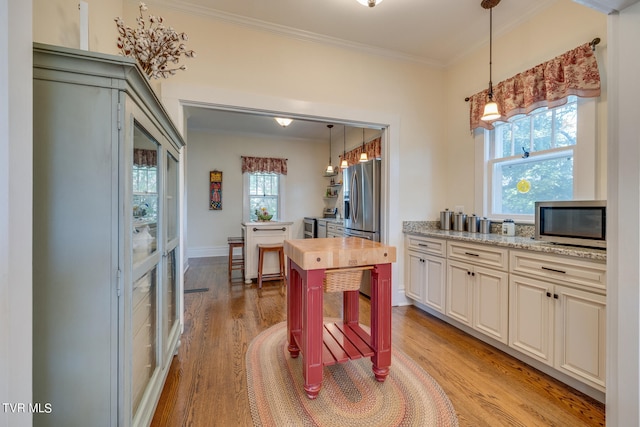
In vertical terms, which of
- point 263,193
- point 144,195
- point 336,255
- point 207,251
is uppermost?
point 263,193

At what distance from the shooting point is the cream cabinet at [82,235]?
2.82 feet

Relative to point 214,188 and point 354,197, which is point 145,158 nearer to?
point 354,197

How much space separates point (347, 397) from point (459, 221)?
211 cm

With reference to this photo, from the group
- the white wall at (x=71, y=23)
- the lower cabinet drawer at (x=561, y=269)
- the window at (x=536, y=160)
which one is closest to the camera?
the white wall at (x=71, y=23)

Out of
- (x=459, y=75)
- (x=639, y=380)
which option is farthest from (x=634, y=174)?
(x=459, y=75)

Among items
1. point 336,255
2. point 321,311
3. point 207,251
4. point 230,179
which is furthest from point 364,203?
point 207,251

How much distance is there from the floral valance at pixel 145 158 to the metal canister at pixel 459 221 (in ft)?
9.19

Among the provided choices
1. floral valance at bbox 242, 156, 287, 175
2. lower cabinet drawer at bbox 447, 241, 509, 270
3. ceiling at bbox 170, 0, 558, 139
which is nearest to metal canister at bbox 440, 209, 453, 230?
lower cabinet drawer at bbox 447, 241, 509, 270

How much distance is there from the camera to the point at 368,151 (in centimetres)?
473

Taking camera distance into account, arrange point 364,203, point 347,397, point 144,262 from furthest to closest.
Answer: point 364,203, point 347,397, point 144,262

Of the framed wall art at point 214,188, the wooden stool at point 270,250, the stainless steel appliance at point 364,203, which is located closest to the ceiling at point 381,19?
the stainless steel appliance at point 364,203

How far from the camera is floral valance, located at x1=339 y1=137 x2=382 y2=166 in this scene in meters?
4.43

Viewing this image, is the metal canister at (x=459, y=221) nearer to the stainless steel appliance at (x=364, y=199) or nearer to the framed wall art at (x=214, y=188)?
the stainless steel appliance at (x=364, y=199)
